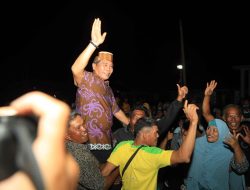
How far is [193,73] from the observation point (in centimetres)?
3744

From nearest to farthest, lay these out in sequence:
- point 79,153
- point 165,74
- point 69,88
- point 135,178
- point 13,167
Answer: point 13,167, point 79,153, point 135,178, point 69,88, point 165,74

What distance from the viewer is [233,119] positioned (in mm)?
5105

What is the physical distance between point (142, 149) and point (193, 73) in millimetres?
34407

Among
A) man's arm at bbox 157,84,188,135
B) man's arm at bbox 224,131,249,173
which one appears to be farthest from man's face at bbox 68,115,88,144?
man's arm at bbox 224,131,249,173

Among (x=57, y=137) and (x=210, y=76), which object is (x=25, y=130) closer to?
(x=57, y=137)

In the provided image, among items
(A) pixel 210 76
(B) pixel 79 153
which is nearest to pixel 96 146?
(B) pixel 79 153

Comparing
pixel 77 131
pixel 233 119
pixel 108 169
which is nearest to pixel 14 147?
pixel 77 131

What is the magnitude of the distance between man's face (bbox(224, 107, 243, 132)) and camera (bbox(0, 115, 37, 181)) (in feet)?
15.1

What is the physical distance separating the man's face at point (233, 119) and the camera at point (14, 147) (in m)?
4.61

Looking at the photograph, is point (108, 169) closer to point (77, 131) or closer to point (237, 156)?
point (77, 131)

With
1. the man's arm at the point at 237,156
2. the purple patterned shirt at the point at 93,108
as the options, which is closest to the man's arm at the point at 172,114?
the man's arm at the point at 237,156

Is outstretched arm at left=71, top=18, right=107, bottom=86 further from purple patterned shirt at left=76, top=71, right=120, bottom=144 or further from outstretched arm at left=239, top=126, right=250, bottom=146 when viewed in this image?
outstretched arm at left=239, top=126, right=250, bottom=146

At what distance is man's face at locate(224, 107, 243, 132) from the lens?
5.09m

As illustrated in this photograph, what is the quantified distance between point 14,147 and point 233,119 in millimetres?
4658
